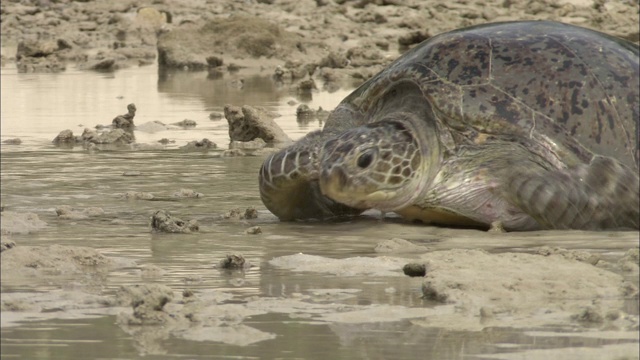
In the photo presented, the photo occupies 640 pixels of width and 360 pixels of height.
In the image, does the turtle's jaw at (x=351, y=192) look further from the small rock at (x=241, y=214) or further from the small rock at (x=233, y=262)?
the small rock at (x=233, y=262)

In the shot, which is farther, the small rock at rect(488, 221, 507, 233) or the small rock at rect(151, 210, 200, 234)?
the small rock at rect(488, 221, 507, 233)

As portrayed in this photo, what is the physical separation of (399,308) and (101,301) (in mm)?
1000

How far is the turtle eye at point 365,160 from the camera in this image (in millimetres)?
6867

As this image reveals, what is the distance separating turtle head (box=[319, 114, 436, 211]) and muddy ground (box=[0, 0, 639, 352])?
90 cm

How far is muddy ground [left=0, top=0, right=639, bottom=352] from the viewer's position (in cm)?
458

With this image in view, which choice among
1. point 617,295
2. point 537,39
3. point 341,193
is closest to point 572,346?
point 617,295

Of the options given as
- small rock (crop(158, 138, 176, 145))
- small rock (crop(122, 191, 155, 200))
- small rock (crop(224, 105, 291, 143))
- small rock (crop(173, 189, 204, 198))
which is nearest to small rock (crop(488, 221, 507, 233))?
small rock (crop(173, 189, 204, 198))

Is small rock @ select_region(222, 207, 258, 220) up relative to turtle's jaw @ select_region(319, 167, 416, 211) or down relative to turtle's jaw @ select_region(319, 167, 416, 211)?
down

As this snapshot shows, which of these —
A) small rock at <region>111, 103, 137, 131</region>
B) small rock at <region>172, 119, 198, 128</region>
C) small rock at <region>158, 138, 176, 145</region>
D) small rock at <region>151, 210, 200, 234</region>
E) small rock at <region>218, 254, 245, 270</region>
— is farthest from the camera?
small rock at <region>172, 119, 198, 128</region>

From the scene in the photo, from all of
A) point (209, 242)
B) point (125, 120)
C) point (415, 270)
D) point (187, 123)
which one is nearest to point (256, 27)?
point (187, 123)

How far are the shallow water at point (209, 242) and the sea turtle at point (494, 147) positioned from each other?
197mm

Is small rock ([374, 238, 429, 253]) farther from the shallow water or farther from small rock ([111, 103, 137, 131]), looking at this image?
small rock ([111, 103, 137, 131])

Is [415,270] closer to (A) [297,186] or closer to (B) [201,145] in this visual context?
(A) [297,186]

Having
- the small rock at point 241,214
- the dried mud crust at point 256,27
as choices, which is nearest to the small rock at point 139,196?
the small rock at point 241,214
